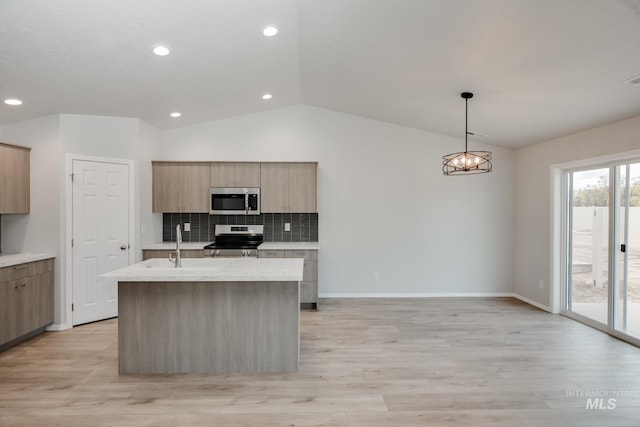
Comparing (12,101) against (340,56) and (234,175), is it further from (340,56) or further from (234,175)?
(340,56)

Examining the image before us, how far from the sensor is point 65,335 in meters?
3.90

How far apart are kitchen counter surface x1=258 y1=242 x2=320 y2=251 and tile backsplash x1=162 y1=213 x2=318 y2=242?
179 mm

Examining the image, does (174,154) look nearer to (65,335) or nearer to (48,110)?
(48,110)

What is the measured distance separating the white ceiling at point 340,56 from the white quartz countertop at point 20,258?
5.35 ft

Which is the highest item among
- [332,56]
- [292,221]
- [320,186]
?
[332,56]

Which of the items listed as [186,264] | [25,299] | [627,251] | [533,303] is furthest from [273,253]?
[627,251]

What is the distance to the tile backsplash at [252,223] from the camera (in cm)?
534

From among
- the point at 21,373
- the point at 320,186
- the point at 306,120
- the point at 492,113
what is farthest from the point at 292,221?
the point at 21,373

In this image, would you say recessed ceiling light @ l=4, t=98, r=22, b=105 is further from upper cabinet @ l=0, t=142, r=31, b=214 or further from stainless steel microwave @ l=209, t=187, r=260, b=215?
stainless steel microwave @ l=209, t=187, r=260, b=215

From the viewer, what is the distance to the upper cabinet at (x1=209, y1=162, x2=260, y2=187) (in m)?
Result: 5.09

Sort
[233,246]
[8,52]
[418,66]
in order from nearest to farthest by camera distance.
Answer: [8,52] < [418,66] < [233,246]

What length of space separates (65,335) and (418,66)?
4.82 meters

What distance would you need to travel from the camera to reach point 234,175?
16.7 ft

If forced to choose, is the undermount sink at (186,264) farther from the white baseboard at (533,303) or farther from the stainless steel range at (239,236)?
the white baseboard at (533,303)
